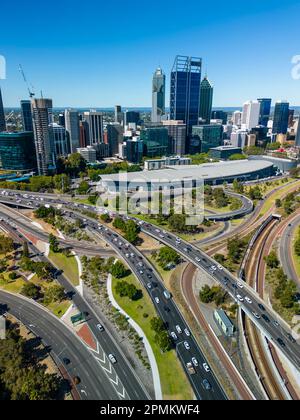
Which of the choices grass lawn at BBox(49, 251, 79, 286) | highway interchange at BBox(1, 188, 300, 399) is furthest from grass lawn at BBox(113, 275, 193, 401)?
grass lawn at BBox(49, 251, 79, 286)

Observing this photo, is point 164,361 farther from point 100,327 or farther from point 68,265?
point 68,265

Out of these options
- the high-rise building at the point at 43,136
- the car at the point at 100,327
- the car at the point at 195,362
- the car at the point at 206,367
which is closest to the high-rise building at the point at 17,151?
the high-rise building at the point at 43,136

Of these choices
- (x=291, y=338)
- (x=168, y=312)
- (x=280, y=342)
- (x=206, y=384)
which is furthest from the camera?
(x=168, y=312)

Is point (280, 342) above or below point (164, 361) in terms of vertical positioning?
above

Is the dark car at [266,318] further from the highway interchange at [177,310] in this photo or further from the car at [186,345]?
the car at [186,345]

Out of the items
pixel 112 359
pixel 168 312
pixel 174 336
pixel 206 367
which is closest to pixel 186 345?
pixel 174 336

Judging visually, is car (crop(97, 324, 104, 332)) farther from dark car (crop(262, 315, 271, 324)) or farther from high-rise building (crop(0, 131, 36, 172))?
high-rise building (crop(0, 131, 36, 172))

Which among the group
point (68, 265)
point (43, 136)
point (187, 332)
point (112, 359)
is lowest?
point (112, 359)

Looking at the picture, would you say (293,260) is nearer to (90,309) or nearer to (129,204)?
(90,309)
